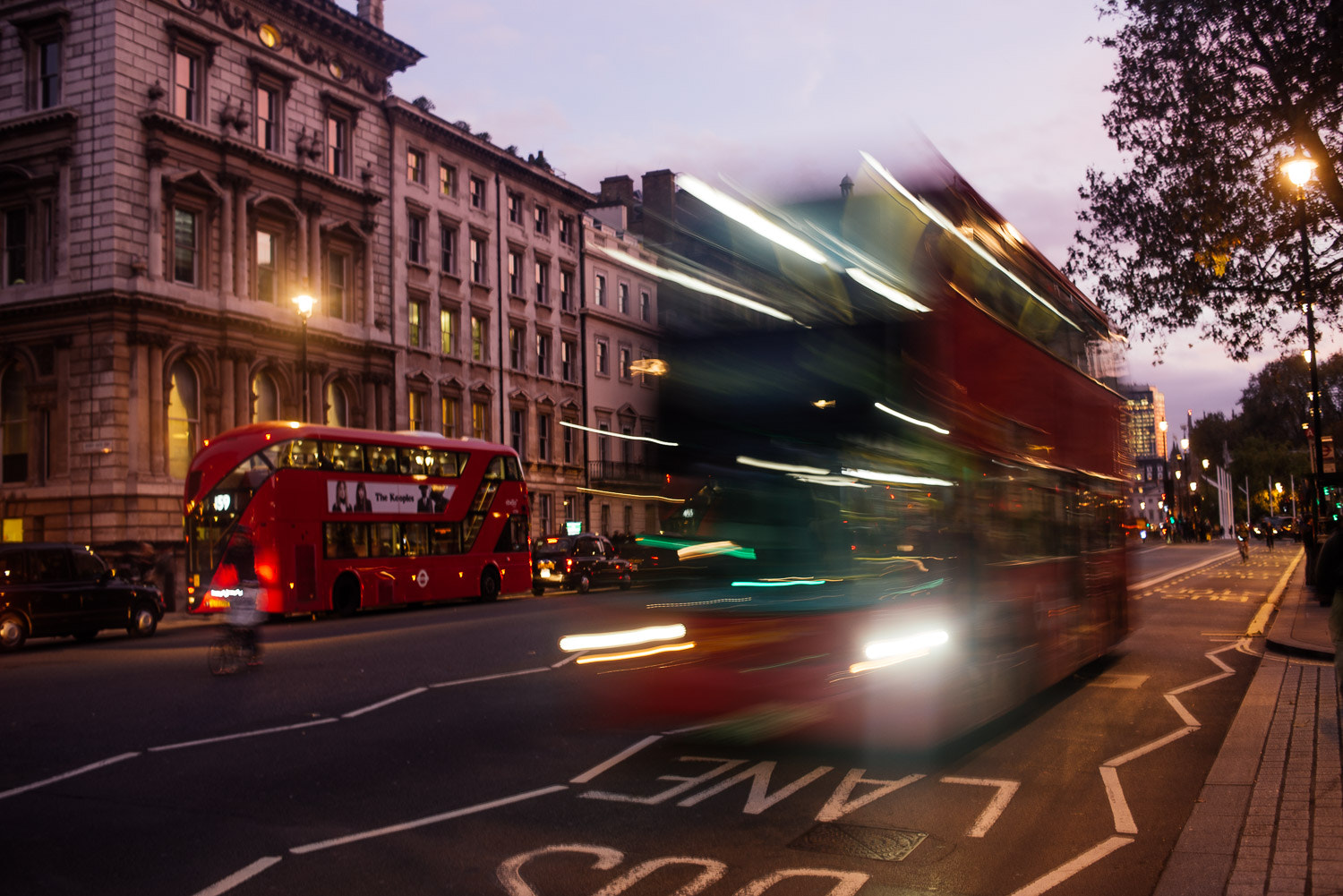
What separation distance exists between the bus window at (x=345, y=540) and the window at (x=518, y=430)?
23738 millimetres

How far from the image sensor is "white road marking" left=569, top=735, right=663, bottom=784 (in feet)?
26.9

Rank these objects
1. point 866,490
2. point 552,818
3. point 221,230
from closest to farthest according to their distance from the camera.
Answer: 1. point 552,818
2. point 866,490
3. point 221,230

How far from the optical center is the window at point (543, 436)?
53.7m

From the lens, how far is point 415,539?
96.1 feet

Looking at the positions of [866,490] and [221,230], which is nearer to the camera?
[866,490]

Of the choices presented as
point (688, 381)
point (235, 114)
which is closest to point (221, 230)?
point (235, 114)

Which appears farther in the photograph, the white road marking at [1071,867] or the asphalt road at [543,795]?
the asphalt road at [543,795]

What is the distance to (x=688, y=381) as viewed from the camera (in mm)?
8680

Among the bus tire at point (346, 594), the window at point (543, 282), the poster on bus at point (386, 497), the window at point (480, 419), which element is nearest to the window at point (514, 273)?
the window at point (543, 282)

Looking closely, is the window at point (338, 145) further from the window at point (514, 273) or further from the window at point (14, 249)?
the window at point (514, 273)

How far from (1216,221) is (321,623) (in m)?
18.8

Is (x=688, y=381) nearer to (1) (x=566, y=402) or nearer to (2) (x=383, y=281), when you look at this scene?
(2) (x=383, y=281)

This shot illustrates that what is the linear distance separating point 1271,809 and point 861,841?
2447 mm

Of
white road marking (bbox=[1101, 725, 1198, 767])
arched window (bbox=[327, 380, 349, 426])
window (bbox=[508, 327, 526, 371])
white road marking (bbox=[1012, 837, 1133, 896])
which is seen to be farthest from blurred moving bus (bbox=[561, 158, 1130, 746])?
window (bbox=[508, 327, 526, 371])
